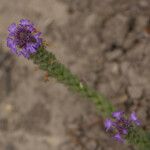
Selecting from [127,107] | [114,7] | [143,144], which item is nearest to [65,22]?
[114,7]

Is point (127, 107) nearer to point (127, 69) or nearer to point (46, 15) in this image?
point (127, 69)

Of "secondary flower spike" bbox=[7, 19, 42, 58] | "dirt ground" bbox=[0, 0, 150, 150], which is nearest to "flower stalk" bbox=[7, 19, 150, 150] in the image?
"secondary flower spike" bbox=[7, 19, 42, 58]

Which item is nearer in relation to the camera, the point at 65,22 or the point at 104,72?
the point at 104,72

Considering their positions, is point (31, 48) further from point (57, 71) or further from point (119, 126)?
point (119, 126)

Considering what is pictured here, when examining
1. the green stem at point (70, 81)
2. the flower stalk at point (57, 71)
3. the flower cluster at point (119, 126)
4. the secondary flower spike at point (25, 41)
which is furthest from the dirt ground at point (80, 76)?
the secondary flower spike at point (25, 41)

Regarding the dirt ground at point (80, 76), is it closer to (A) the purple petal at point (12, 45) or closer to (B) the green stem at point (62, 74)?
(B) the green stem at point (62, 74)

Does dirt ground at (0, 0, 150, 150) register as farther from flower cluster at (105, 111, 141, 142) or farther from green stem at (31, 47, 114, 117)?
flower cluster at (105, 111, 141, 142)
